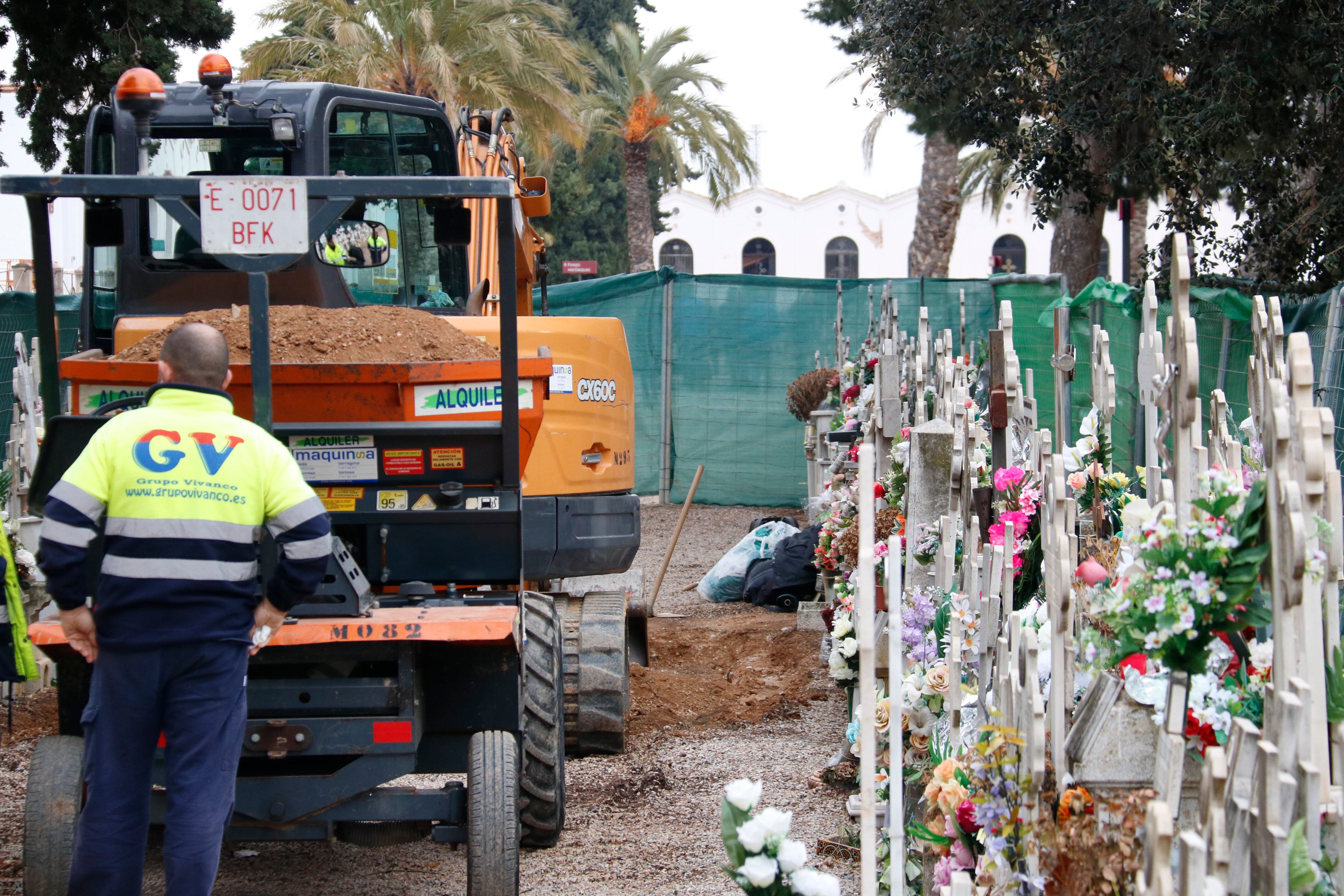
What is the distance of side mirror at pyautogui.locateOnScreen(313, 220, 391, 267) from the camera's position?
5434mm

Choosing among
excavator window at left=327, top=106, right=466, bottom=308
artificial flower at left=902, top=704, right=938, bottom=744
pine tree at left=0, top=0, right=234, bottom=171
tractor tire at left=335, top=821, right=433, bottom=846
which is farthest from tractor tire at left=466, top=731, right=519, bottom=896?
pine tree at left=0, top=0, right=234, bottom=171

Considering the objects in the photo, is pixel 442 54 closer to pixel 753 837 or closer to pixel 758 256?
pixel 753 837

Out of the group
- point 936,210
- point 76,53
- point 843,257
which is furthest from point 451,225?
point 843,257

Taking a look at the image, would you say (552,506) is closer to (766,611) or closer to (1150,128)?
(766,611)

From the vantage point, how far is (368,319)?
4480 millimetres

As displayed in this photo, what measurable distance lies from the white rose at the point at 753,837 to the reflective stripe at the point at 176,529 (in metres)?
1.68

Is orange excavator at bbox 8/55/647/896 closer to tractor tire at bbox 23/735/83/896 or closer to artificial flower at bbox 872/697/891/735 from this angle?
tractor tire at bbox 23/735/83/896

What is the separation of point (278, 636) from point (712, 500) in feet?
38.4

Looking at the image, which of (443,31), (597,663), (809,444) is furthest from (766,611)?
(443,31)

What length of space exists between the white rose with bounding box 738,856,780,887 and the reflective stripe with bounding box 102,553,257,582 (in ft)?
5.50

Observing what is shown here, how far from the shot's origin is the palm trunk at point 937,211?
2027cm

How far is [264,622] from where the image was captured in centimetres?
350

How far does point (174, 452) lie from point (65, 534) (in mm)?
337

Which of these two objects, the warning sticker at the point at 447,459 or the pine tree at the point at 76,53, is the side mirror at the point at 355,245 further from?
the pine tree at the point at 76,53
